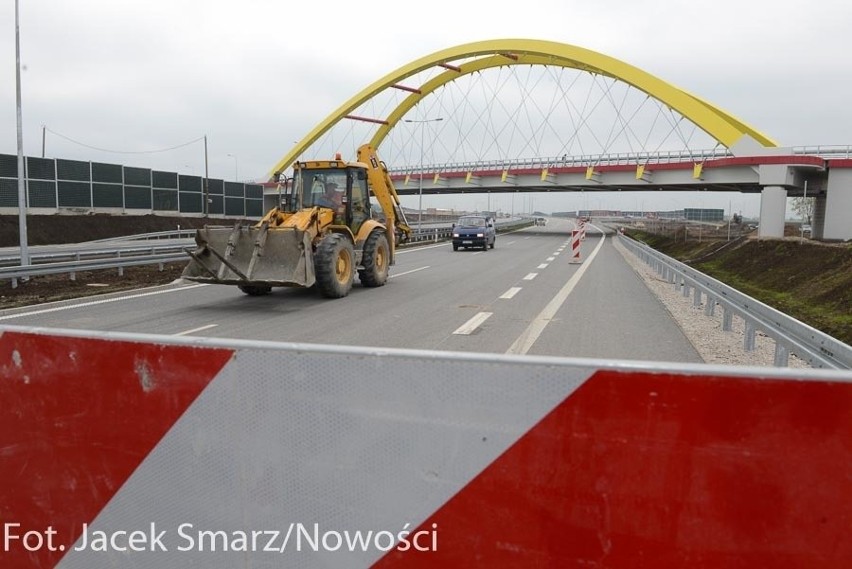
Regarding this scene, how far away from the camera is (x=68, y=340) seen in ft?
8.77

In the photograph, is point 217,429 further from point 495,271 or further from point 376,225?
point 495,271

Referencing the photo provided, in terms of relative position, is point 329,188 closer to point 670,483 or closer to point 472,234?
point 670,483

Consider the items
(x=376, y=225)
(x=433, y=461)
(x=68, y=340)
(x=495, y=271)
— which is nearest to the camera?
(x=433, y=461)

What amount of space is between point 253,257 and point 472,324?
4466mm

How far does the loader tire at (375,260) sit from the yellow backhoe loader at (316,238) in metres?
0.02

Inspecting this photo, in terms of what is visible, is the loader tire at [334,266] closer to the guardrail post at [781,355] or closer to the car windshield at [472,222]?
the guardrail post at [781,355]

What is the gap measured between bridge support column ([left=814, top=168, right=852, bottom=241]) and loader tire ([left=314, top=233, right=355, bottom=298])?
3481 cm

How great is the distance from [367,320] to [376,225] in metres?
4.99

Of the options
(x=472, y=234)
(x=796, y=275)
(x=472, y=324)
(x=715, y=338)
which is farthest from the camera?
(x=472, y=234)

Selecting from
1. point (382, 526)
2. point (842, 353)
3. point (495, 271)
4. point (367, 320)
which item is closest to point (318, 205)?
point (367, 320)

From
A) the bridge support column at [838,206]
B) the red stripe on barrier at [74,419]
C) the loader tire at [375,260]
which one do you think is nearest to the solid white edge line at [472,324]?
the loader tire at [375,260]

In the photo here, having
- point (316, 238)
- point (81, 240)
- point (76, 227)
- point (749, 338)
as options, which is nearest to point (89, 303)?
point (316, 238)

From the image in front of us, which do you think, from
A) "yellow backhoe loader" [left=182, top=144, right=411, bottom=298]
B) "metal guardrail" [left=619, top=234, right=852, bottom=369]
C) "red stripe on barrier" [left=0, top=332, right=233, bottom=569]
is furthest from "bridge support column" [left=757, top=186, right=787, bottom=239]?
"red stripe on barrier" [left=0, top=332, right=233, bottom=569]

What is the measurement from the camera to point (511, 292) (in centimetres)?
1412
